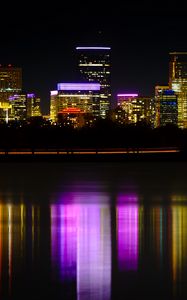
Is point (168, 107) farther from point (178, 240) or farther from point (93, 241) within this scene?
point (93, 241)

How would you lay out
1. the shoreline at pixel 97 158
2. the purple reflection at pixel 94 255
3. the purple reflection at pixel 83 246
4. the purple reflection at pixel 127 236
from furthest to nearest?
the shoreline at pixel 97 158 < the purple reflection at pixel 127 236 < the purple reflection at pixel 83 246 < the purple reflection at pixel 94 255

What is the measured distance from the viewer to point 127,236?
32.1ft

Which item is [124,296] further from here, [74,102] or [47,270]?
[74,102]

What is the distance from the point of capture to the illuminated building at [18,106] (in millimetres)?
149738

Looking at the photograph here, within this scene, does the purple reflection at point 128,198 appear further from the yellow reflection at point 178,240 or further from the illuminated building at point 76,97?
the illuminated building at point 76,97

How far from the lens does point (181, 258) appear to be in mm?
8086

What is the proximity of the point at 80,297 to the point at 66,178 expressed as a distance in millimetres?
13887

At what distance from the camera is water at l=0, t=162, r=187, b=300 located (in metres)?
6.67

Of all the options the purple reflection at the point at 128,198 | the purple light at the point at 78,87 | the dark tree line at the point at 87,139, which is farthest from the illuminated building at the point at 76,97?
the purple reflection at the point at 128,198

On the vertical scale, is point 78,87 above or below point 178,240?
above

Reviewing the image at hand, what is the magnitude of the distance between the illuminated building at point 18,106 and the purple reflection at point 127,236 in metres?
134

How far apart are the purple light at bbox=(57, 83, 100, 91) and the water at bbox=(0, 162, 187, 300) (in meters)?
143

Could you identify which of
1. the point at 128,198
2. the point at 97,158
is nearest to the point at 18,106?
the point at 97,158

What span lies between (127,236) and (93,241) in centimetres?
64
